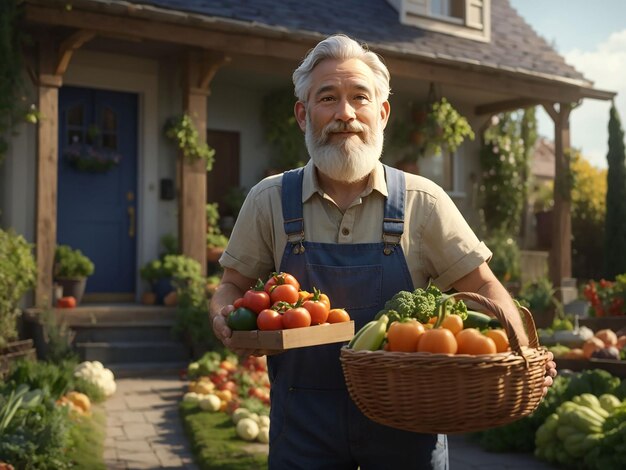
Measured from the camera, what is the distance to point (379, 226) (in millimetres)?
2625

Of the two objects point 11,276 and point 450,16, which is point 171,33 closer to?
point 11,276

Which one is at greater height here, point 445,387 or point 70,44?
point 70,44

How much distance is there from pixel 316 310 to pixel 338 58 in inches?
31.4

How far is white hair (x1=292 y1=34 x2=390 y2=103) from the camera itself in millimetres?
2631

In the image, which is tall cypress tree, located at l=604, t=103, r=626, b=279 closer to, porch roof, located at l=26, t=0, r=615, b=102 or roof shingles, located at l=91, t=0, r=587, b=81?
porch roof, located at l=26, t=0, r=615, b=102

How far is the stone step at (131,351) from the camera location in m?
8.91

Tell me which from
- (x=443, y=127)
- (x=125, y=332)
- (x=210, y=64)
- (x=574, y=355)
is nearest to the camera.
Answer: (x=574, y=355)

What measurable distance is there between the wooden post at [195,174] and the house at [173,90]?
0.7 inches

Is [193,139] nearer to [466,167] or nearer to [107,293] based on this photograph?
[107,293]

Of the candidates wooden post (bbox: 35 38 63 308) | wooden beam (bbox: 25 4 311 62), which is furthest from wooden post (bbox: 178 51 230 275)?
wooden post (bbox: 35 38 63 308)

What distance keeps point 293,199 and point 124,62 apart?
29.2ft

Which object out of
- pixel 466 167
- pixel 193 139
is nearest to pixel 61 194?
pixel 193 139

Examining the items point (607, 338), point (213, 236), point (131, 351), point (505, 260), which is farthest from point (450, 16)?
point (607, 338)

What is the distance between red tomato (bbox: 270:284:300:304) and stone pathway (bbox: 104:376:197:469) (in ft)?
10.9
